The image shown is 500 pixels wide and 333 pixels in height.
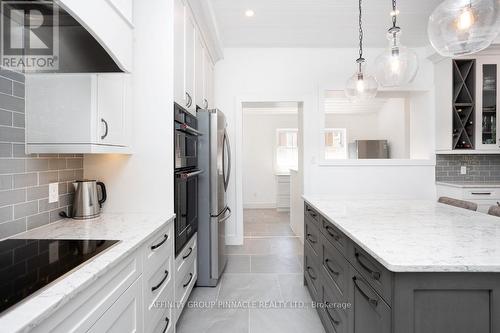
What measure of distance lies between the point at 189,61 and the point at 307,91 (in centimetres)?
197

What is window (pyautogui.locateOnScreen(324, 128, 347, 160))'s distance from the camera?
704 centimetres

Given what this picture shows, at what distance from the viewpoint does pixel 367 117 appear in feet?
22.9

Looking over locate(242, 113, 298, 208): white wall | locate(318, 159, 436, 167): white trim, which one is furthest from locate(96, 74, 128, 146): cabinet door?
locate(242, 113, 298, 208): white wall

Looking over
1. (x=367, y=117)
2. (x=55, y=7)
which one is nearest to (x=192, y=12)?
(x=55, y=7)

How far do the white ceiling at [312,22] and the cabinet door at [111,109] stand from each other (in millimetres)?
1657

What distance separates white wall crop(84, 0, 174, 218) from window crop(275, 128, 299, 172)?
5.22m

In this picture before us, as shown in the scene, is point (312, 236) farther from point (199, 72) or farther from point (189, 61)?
point (199, 72)

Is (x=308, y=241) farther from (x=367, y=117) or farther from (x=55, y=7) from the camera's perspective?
(x=367, y=117)

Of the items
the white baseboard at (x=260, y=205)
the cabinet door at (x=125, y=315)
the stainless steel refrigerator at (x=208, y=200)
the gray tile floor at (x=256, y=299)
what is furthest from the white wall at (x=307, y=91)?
the white baseboard at (x=260, y=205)

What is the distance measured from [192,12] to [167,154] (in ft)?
4.76

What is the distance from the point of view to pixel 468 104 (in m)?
3.28

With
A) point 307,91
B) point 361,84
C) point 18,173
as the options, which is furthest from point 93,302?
point 307,91

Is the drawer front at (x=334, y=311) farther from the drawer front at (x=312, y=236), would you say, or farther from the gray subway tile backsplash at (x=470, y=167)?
the gray subway tile backsplash at (x=470, y=167)

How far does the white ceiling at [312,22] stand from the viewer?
2655 millimetres
